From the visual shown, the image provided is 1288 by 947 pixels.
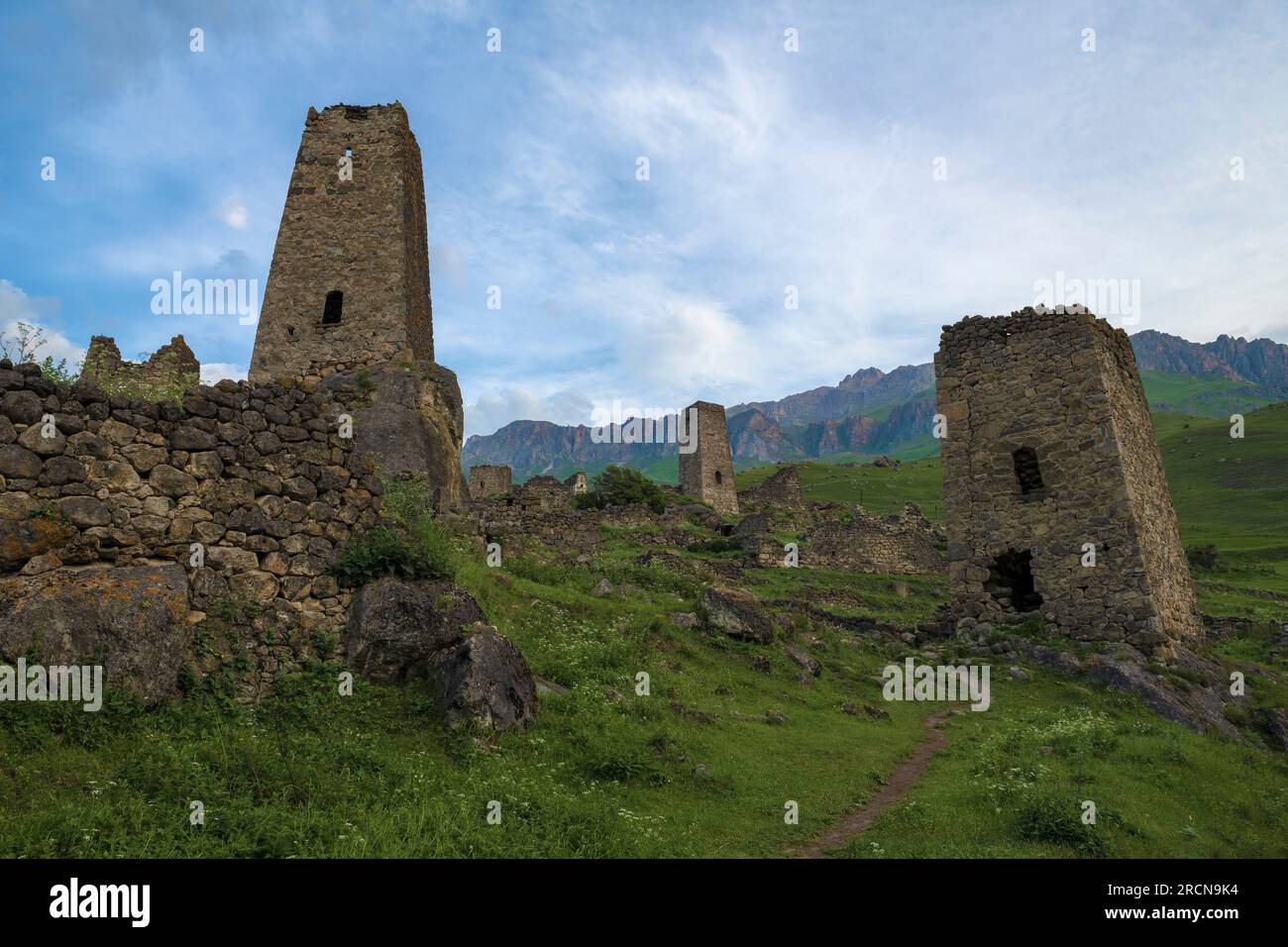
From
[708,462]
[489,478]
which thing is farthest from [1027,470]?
[489,478]

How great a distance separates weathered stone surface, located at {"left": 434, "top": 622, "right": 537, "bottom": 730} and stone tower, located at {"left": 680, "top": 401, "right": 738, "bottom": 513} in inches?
1713

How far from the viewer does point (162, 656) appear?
7.12 m

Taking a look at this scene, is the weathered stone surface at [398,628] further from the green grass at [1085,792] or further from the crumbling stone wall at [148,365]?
the green grass at [1085,792]

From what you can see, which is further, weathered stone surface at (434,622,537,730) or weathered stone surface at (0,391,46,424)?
weathered stone surface at (434,622,537,730)

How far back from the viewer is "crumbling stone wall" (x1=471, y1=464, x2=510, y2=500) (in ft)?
166

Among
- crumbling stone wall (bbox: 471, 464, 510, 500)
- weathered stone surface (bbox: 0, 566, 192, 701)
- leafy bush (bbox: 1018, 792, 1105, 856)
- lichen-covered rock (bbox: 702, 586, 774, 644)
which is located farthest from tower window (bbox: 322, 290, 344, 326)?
crumbling stone wall (bbox: 471, 464, 510, 500)

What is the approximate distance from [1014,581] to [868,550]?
15.2 metres

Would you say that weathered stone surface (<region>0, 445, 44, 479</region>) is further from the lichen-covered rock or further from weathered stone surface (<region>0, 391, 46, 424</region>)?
the lichen-covered rock

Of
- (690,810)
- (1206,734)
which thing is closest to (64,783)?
(690,810)

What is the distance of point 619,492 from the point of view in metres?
40.9

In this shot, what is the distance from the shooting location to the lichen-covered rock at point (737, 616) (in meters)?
16.0

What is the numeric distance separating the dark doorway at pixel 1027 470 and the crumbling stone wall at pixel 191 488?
15.9m

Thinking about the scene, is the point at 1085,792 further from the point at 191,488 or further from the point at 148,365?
the point at 148,365
